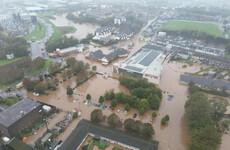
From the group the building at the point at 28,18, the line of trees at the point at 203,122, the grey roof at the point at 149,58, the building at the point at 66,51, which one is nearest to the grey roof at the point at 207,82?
the grey roof at the point at 149,58

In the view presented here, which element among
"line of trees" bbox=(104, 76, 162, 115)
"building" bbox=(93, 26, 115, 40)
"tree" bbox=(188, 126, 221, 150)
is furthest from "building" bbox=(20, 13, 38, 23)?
"tree" bbox=(188, 126, 221, 150)

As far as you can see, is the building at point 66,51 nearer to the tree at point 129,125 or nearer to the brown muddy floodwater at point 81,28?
the brown muddy floodwater at point 81,28

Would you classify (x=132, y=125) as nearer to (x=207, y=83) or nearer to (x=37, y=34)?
(x=207, y=83)

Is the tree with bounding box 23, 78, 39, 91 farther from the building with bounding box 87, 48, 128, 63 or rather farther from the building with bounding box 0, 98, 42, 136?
the building with bounding box 87, 48, 128, 63

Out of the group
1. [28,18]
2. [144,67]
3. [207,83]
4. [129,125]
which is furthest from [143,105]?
[28,18]

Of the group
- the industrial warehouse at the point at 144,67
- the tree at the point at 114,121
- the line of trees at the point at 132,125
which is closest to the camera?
the line of trees at the point at 132,125

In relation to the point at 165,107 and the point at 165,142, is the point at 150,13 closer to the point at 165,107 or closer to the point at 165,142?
the point at 165,107
